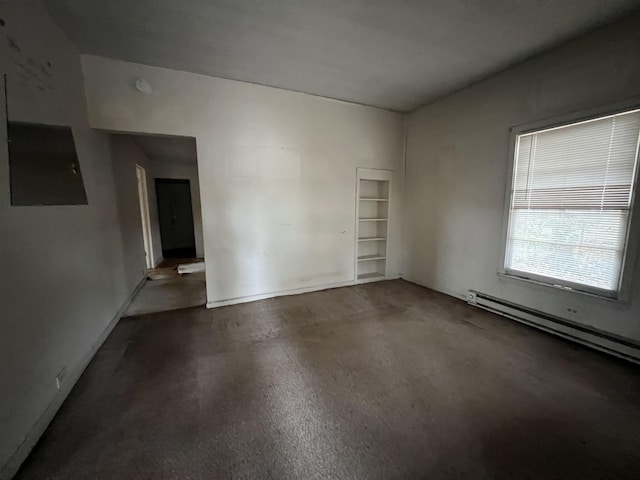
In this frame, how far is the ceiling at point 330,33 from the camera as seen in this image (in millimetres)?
1925

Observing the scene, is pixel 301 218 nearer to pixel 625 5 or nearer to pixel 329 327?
pixel 329 327

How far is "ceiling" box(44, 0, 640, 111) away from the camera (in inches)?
75.8

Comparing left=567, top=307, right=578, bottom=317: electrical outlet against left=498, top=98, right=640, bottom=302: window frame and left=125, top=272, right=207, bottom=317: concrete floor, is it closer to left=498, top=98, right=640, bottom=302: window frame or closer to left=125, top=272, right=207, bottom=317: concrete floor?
left=498, top=98, right=640, bottom=302: window frame

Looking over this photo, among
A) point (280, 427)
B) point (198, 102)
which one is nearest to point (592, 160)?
point (280, 427)

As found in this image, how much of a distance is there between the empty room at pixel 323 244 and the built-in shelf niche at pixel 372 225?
0.96 ft

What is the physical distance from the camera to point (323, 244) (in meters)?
3.96

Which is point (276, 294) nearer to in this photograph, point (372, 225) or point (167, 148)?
point (372, 225)

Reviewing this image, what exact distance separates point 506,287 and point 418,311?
3.50 feet

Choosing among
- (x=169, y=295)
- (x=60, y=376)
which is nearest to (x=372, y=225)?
(x=169, y=295)

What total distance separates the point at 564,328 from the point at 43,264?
4450 mm

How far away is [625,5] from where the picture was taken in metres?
1.89

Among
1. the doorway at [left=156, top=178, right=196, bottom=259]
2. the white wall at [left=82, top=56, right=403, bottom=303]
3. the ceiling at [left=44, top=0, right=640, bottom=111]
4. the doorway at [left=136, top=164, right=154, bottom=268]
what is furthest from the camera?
the doorway at [left=156, top=178, right=196, bottom=259]

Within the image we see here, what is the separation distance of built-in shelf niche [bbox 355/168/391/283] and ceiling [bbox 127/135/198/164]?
2853mm

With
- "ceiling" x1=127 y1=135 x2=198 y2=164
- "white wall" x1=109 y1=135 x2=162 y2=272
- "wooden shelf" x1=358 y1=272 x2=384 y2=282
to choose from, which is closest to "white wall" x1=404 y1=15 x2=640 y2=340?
"wooden shelf" x1=358 y1=272 x2=384 y2=282
